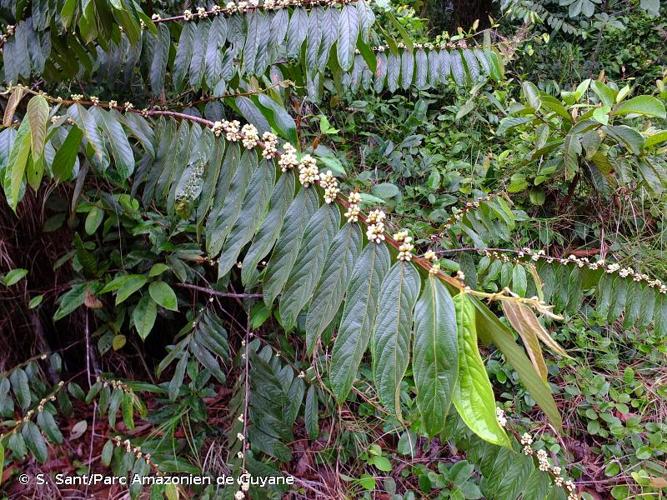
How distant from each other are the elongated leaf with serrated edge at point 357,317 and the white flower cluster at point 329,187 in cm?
12

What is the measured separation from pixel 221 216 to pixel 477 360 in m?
0.54

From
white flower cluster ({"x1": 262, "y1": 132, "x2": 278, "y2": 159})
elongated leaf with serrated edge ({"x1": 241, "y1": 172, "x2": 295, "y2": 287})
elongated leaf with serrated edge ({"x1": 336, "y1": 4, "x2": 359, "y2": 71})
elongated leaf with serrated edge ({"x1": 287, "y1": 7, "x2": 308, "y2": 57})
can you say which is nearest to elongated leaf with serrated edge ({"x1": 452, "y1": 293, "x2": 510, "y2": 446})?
elongated leaf with serrated edge ({"x1": 241, "y1": 172, "x2": 295, "y2": 287})

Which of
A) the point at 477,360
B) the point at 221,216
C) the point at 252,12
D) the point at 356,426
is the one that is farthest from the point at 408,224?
the point at 477,360

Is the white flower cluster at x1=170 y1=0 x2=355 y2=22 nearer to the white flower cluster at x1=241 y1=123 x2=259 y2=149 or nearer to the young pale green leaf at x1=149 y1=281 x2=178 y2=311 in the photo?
the white flower cluster at x1=241 y1=123 x2=259 y2=149

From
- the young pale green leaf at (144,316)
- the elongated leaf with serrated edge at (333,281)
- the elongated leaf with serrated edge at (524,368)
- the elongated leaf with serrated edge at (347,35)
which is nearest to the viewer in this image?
the elongated leaf with serrated edge at (524,368)

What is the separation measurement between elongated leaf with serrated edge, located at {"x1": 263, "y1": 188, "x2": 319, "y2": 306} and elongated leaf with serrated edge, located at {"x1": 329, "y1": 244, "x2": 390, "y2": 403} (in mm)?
126

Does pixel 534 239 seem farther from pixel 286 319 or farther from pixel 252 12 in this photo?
pixel 286 319

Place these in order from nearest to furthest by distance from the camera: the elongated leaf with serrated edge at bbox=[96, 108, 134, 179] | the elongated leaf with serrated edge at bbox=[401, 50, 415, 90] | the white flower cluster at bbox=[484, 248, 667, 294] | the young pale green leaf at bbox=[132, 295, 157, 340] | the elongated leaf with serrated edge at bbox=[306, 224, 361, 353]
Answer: the elongated leaf with serrated edge at bbox=[306, 224, 361, 353], the elongated leaf with serrated edge at bbox=[96, 108, 134, 179], the white flower cluster at bbox=[484, 248, 667, 294], the young pale green leaf at bbox=[132, 295, 157, 340], the elongated leaf with serrated edge at bbox=[401, 50, 415, 90]

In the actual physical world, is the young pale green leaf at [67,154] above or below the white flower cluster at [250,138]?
below

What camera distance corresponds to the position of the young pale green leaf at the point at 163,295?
4.83 ft

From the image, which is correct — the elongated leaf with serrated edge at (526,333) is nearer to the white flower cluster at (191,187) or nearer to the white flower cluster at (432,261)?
the white flower cluster at (432,261)

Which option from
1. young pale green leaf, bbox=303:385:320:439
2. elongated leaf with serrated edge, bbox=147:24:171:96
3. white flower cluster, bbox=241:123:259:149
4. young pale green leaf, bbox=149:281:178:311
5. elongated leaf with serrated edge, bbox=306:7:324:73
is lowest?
young pale green leaf, bbox=303:385:320:439

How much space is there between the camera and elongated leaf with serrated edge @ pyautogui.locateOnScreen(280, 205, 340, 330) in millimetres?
738

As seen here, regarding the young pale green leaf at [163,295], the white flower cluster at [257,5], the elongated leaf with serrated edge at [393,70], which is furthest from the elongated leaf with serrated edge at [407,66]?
the young pale green leaf at [163,295]
